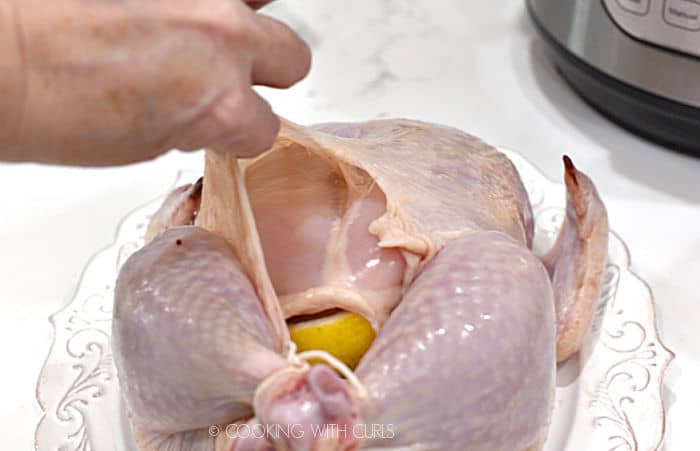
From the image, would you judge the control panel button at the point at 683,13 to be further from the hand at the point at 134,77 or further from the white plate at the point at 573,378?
the hand at the point at 134,77

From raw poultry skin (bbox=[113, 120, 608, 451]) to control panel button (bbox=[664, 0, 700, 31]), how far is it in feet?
1.06

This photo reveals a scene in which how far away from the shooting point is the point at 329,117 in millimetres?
1195

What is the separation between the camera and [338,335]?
62 centimetres

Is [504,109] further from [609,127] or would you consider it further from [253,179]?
[253,179]

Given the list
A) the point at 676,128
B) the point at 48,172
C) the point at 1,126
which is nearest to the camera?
the point at 1,126

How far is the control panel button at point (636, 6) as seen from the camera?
2.97 ft

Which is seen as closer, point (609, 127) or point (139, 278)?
point (139, 278)

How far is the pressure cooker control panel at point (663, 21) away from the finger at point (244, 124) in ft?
1.81

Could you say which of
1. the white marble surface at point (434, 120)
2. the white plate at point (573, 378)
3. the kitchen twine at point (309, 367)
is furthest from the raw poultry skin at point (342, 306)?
the white marble surface at point (434, 120)

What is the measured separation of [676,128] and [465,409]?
0.60m

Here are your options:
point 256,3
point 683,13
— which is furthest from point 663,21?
point 256,3

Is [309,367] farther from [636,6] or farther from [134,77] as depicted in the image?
[636,6]

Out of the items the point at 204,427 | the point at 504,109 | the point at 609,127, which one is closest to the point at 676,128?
the point at 609,127

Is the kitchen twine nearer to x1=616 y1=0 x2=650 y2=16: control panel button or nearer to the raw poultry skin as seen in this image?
the raw poultry skin
